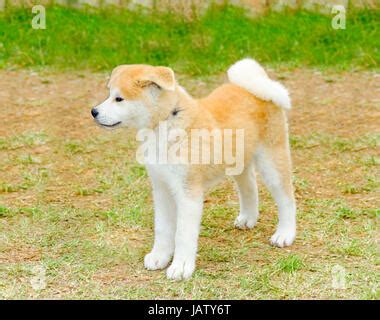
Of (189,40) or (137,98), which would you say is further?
(189,40)

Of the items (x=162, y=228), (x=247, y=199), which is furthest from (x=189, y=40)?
(x=162, y=228)

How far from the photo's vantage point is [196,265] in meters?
4.67

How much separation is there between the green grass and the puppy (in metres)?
3.53

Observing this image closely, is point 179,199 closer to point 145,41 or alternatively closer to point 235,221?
point 235,221

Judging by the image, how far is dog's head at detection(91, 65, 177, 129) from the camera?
4.24 metres

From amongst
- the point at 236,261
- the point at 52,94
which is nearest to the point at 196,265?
the point at 236,261

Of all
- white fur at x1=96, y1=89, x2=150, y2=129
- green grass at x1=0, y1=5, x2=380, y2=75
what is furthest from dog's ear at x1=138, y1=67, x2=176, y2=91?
green grass at x1=0, y1=5, x2=380, y2=75

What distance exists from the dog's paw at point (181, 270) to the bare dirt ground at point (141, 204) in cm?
6

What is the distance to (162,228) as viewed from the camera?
15.2 feet

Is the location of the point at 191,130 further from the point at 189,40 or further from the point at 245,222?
the point at 189,40

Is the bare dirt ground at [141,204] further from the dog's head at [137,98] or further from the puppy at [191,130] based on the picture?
the dog's head at [137,98]

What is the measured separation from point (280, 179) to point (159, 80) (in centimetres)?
108

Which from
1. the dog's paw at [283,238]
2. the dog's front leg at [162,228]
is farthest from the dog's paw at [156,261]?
the dog's paw at [283,238]

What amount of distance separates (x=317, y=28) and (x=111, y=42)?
2263 millimetres
